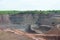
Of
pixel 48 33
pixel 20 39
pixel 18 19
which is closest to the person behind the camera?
pixel 20 39

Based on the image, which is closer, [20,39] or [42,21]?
[20,39]

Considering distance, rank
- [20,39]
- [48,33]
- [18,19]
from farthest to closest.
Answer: [48,33]
[18,19]
[20,39]

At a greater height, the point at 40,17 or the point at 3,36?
the point at 40,17

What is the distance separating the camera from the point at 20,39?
13.3ft

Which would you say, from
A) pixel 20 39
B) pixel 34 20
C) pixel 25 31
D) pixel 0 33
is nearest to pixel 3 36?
pixel 0 33

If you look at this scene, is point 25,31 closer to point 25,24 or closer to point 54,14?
point 25,24

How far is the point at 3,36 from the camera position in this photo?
4172 millimetres

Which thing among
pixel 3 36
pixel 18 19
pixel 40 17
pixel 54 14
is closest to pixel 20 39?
pixel 3 36

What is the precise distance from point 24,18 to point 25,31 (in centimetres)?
41

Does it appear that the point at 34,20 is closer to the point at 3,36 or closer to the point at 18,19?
the point at 18,19

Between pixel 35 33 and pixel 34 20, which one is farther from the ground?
pixel 34 20

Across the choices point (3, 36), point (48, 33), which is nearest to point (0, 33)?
point (3, 36)

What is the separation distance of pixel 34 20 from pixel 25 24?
326mm

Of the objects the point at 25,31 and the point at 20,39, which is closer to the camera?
the point at 20,39
